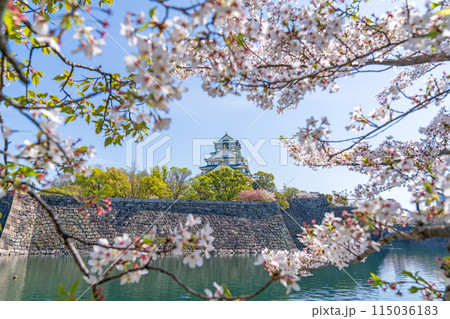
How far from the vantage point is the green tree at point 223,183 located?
25.0 meters

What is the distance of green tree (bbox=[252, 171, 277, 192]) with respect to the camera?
96.2ft

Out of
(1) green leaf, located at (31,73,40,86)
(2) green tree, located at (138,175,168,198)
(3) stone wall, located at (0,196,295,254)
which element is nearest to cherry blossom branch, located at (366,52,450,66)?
(1) green leaf, located at (31,73,40,86)

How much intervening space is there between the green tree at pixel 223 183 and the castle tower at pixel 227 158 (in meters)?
9.20

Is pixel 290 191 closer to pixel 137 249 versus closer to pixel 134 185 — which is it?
pixel 134 185

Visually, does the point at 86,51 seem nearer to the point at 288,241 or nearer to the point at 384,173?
the point at 384,173

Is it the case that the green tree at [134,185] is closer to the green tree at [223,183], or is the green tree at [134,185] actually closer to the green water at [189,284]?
the green tree at [223,183]

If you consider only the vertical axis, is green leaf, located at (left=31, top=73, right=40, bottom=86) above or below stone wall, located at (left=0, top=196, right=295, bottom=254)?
above

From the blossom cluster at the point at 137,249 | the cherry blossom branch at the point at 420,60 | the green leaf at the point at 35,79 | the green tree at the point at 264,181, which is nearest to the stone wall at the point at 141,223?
the green tree at the point at 264,181

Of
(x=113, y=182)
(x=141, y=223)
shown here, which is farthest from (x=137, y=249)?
(x=113, y=182)

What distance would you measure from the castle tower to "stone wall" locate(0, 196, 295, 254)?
563 inches

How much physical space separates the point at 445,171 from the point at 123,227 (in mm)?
17160

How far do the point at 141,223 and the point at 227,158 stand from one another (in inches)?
881

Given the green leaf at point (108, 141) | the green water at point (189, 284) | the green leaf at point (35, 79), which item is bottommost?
the green water at point (189, 284)

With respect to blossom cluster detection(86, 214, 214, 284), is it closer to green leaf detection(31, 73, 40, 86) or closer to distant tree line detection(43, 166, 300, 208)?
green leaf detection(31, 73, 40, 86)
